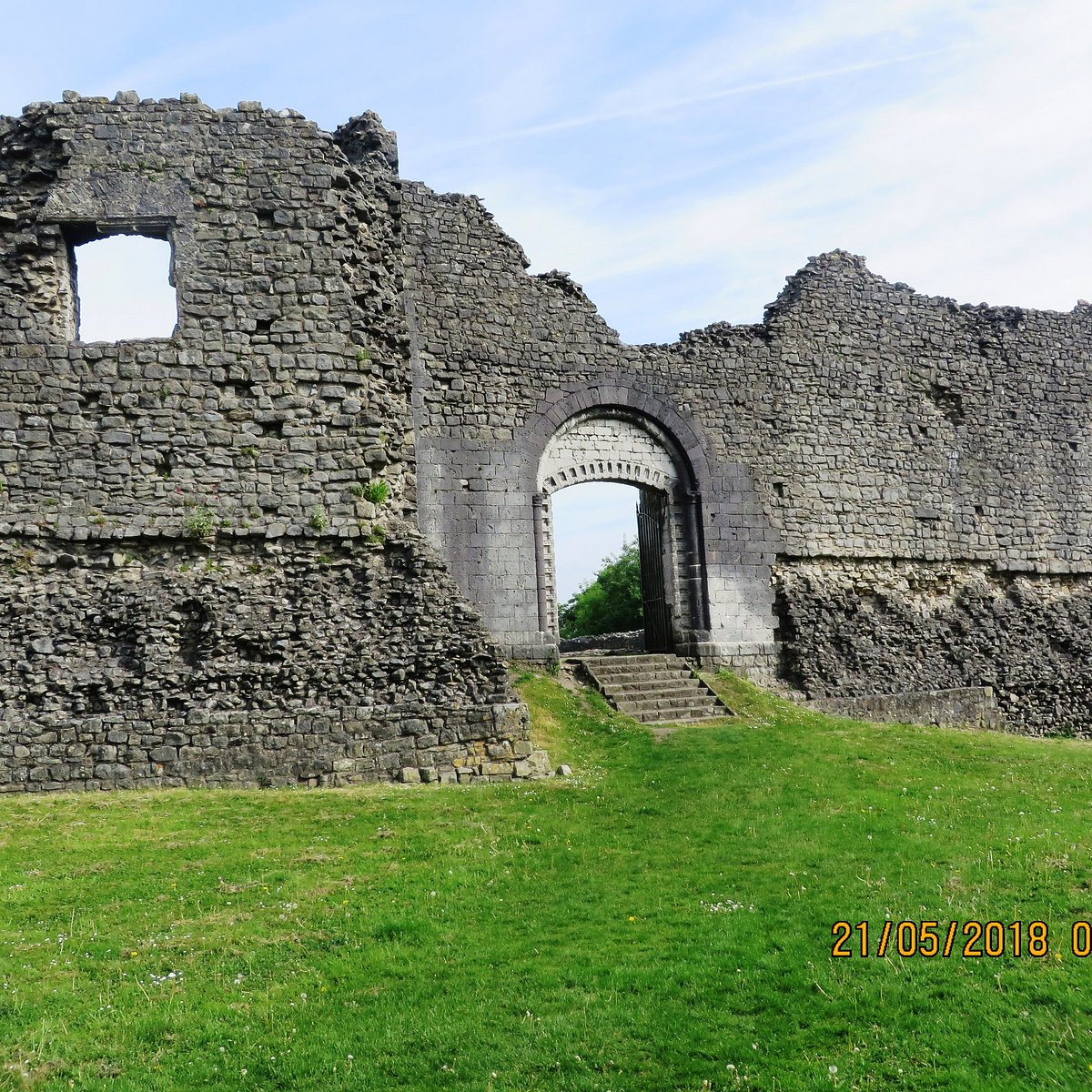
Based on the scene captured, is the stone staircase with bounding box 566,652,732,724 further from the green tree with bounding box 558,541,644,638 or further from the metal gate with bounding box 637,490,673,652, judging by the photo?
the green tree with bounding box 558,541,644,638

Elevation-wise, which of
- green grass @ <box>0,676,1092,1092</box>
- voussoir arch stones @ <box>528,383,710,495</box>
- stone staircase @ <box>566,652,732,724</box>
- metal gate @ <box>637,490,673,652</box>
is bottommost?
green grass @ <box>0,676,1092,1092</box>

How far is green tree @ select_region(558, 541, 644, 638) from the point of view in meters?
33.2

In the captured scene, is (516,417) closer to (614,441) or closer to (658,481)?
(614,441)

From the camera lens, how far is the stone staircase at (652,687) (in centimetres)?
1473

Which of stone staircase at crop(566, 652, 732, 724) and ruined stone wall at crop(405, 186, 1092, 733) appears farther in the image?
ruined stone wall at crop(405, 186, 1092, 733)

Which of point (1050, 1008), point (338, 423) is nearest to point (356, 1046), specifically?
point (1050, 1008)

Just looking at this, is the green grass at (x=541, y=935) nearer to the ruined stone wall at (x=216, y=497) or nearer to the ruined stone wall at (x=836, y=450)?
the ruined stone wall at (x=216, y=497)

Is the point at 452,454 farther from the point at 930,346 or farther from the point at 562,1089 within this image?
the point at 562,1089

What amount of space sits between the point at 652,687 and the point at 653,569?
2778 mm

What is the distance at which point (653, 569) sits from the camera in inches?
696

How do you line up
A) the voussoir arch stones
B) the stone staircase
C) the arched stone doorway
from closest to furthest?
the stone staircase, the voussoir arch stones, the arched stone doorway

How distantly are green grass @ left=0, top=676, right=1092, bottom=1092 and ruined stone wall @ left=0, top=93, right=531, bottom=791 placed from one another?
86 cm

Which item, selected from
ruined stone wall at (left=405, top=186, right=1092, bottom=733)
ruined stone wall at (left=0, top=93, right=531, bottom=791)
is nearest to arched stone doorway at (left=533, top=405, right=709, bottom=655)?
ruined stone wall at (left=405, top=186, right=1092, bottom=733)

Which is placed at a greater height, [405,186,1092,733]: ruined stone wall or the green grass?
[405,186,1092,733]: ruined stone wall
